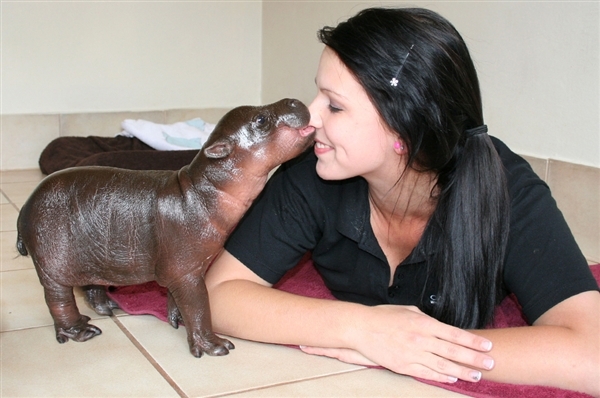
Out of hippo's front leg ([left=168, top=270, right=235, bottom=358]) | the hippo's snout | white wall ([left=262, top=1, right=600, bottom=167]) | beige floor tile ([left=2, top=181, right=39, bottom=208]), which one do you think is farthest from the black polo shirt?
beige floor tile ([left=2, top=181, right=39, bottom=208])

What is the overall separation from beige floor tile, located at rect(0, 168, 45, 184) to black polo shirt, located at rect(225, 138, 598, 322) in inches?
81.0

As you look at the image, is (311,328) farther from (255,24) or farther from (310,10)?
(255,24)

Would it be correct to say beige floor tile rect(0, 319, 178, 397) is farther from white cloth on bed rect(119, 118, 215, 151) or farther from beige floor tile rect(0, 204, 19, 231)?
white cloth on bed rect(119, 118, 215, 151)

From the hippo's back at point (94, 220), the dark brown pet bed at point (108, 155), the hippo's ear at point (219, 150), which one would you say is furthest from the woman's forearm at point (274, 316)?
the dark brown pet bed at point (108, 155)

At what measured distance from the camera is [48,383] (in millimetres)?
1408

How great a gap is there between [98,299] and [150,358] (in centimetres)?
31

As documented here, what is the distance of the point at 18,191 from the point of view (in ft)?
10.6

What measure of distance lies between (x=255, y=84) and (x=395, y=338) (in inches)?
123

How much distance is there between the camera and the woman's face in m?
1.52

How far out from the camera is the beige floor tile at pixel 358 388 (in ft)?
4.52

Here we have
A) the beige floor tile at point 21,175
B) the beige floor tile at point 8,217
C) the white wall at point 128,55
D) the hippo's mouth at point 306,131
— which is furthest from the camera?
the white wall at point 128,55

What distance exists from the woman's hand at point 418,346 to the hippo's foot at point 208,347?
0.27 meters

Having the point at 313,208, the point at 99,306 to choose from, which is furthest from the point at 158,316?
the point at 313,208

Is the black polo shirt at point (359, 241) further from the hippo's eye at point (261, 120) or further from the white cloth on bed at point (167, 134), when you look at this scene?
the white cloth on bed at point (167, 134)
